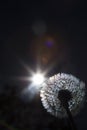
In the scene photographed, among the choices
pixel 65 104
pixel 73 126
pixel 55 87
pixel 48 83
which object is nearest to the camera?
pixel 73 126

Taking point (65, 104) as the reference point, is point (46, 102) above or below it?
above

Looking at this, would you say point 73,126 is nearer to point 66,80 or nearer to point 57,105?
point 57,105

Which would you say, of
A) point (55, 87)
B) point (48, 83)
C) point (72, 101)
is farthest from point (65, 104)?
point (48, 83)

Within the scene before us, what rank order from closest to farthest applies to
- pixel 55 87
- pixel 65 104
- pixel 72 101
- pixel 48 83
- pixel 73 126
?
pixel 73 126 → pixel 65 104 → pixel 72 101 → pixel 55 87 → pixel 48 83

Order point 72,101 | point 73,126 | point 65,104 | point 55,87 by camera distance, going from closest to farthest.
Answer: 1. point 73,126
2. point 65,104
3. point 72,101
4. point 55,87

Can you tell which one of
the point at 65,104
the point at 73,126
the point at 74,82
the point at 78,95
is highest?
the point at 74,82

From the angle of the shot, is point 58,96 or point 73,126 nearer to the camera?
point 73,126

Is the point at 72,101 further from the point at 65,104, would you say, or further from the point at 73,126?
the point at 73,126

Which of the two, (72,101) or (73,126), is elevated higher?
(72,101)

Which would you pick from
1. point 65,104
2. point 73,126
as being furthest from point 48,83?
point 73,126
